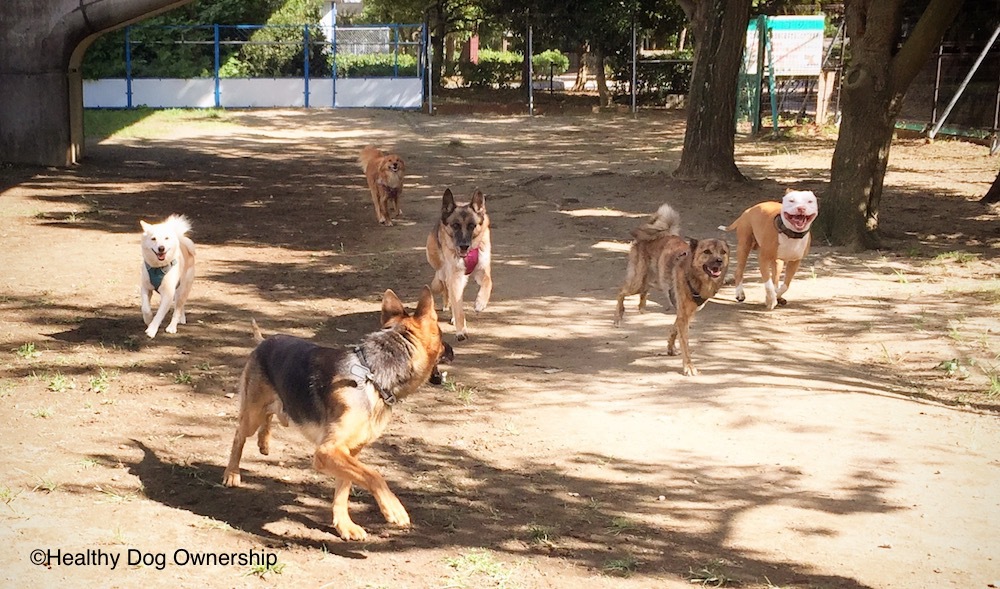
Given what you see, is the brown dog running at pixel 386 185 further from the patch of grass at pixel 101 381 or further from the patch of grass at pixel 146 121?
the patch of grass at pixel 146 121

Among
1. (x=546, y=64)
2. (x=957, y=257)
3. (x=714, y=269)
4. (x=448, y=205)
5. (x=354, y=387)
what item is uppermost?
(x=546, y=64)

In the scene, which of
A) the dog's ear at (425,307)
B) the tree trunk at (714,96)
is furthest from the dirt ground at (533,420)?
the tree trunk at (714,96)

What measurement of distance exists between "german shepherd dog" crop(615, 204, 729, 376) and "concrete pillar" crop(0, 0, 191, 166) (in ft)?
44.9

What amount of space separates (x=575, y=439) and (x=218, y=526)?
→ 100 inches

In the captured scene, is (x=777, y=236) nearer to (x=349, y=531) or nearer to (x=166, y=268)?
(x=166, y=268)

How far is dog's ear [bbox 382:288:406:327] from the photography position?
18.1ft

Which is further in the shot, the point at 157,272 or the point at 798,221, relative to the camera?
the point at 798,221

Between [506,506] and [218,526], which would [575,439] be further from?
[218,526]

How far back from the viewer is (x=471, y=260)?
30.7ft

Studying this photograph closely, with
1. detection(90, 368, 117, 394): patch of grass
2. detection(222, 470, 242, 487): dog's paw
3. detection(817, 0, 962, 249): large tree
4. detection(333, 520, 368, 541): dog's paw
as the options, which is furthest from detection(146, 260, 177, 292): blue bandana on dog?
detection(817, 0, 962, 249): large tree

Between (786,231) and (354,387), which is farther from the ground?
(786,231)

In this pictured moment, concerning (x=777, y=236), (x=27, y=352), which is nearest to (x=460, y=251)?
(x=777, y=236)

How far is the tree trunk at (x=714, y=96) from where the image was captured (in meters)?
17.2

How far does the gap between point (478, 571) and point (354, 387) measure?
3.63 feet
